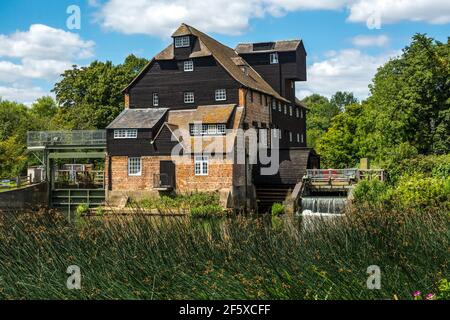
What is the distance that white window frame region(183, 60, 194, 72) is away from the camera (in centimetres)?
3850

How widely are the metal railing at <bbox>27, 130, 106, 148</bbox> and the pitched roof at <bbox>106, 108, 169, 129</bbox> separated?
4.62 ft

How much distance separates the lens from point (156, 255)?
33.8ft

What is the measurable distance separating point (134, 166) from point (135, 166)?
73mm

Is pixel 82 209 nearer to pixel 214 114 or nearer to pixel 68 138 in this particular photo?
pixel 68 138

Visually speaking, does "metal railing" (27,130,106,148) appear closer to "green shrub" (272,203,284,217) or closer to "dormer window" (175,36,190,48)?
"dormer window" (175,36,190,48)

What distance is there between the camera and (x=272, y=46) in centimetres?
4534

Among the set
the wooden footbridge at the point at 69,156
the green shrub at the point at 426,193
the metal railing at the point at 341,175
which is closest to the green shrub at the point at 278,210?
the metal railing at the point at 341,175

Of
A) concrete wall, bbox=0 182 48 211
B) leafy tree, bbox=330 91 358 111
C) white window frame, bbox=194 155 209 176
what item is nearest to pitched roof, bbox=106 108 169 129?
white window frame, bbox=194 155 209 176

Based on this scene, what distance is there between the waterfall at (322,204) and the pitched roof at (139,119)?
35.1 ft

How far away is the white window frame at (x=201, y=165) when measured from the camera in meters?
34.1

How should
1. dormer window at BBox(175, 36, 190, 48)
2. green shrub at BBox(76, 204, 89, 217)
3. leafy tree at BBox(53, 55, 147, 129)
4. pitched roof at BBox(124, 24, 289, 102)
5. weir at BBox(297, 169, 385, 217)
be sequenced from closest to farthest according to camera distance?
1. weir at BBox(297, 169, 385, 217)
2. green shrub at BBox(76, 204, 89, 217)
3. pitched roof at BBox(124, 24, 289, 102)
4. dormer window at BBox(175, 36, 190, 48)
5. leafy tree at BBox(53, 55, 147, 129)

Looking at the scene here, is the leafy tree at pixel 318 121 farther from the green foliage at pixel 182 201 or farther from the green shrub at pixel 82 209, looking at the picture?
the green shrub at pixel 82 209

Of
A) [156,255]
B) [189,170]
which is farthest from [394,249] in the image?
[189,170]

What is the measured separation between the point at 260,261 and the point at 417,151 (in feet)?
88.3
